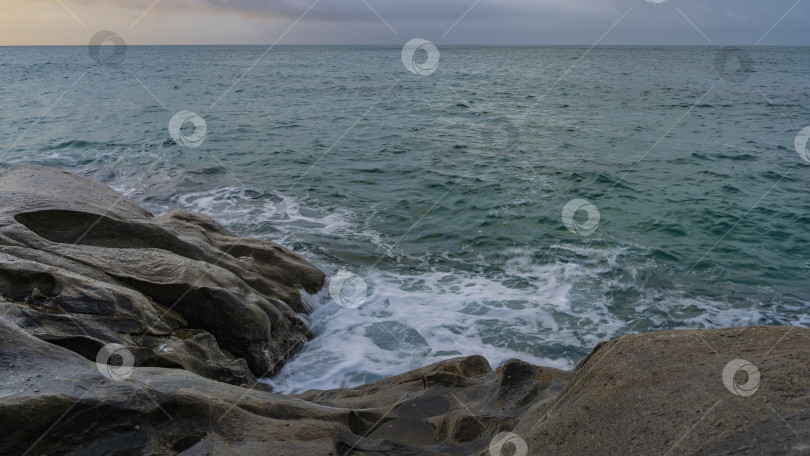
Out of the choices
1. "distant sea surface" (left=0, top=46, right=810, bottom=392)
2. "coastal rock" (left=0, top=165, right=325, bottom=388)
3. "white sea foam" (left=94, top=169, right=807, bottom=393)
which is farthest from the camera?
"distant sea surface" (left=0, top=46, right=810, bottom=392)

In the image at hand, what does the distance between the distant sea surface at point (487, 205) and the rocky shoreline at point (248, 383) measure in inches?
48.5

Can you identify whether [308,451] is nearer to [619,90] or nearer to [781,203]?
[781,203]

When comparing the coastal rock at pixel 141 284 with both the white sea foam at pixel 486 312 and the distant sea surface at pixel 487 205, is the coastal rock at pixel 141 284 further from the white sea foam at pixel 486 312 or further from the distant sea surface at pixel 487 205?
the distant sea surface at pixel 487 205

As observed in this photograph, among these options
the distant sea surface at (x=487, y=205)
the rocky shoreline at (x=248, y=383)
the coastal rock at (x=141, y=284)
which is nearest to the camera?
the rocky shoreline at (x=248, y=383)

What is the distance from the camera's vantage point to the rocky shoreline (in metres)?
2.42

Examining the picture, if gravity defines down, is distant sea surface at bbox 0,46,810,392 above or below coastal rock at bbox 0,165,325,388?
above

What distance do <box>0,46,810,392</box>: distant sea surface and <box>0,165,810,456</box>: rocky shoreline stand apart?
1.23 meters

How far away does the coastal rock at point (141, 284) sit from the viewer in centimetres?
405

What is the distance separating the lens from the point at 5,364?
9.69 feet

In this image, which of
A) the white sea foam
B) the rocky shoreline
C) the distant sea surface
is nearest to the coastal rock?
the rocky shoreline

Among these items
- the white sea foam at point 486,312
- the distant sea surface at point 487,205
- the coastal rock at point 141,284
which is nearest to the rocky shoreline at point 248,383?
the coastal rock at point 141,284

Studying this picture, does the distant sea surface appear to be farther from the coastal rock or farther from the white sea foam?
the coastal rock

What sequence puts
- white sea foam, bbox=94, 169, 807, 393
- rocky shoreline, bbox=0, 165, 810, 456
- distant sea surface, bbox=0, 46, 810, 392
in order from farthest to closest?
distant sea surface, bbox=0, 46, 810, 392 → white sea foam, bbox=94, 169, 807, 393 → rocky shoreline, bbox=0, 165, 810, 456

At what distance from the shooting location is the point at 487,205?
11797 millimetres
